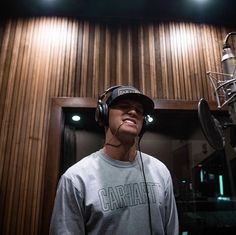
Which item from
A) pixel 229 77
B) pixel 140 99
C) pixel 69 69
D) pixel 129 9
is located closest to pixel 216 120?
pixel 229 77

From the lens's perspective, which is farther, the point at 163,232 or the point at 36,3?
the point at 36,3

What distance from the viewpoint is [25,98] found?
1.91 metres

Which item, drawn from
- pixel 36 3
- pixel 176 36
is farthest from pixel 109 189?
pixel 36 3

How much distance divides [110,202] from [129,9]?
1689mm

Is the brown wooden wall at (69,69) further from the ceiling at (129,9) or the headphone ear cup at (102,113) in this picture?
the headphone ear cup at (102,113)

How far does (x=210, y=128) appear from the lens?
119 cm

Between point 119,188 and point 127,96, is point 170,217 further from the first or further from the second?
point 127,96

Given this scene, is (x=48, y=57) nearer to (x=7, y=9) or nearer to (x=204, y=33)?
(x=7, y=9)

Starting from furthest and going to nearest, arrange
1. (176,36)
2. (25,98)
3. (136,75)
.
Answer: (176,36)
(136,75)
(25,98)

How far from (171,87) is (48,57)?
1065 millimetres

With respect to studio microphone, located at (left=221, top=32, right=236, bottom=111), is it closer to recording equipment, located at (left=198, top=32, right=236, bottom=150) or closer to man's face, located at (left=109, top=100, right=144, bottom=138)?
recording equipment, located at (left=198, top=32, right=236, bottom=150)

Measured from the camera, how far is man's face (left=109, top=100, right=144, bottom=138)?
1.34 m

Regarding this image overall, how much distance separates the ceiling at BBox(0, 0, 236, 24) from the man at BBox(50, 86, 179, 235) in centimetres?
107

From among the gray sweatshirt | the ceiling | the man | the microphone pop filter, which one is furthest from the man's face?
the ceiling
